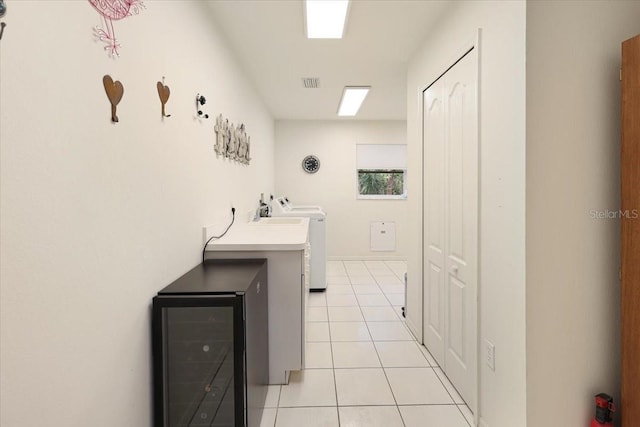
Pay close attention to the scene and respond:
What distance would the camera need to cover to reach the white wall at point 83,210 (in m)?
0.83

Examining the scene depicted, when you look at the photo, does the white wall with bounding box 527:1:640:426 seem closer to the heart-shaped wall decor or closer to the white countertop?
the white countertop

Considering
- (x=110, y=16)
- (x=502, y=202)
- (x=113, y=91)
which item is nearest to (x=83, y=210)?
(x=113, y=91)

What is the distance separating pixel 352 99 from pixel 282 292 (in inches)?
129

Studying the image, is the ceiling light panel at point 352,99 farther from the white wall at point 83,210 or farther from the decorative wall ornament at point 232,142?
the white wall at point 83,210

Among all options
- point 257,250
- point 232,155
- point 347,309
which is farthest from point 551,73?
point 347,309

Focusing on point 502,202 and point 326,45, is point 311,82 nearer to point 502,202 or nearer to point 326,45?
point 326,45

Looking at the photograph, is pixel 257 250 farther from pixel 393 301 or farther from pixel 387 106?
pixel 387 106

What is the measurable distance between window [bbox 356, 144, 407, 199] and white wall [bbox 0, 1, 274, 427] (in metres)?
4.72

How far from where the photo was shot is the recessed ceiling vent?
3.85 metres

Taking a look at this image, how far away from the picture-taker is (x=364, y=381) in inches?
90.7

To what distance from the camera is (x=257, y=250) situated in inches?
85.3

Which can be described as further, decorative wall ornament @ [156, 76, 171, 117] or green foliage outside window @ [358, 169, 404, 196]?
green foliage outside window @ [358, 169, 404, 196]

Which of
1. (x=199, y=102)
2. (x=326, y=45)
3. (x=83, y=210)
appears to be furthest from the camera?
(x=326, y=45)

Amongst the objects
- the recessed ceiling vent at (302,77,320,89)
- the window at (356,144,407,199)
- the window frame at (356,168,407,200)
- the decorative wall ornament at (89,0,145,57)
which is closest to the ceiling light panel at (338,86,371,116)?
the recessed ceiling vent at (302,77,320,89)
